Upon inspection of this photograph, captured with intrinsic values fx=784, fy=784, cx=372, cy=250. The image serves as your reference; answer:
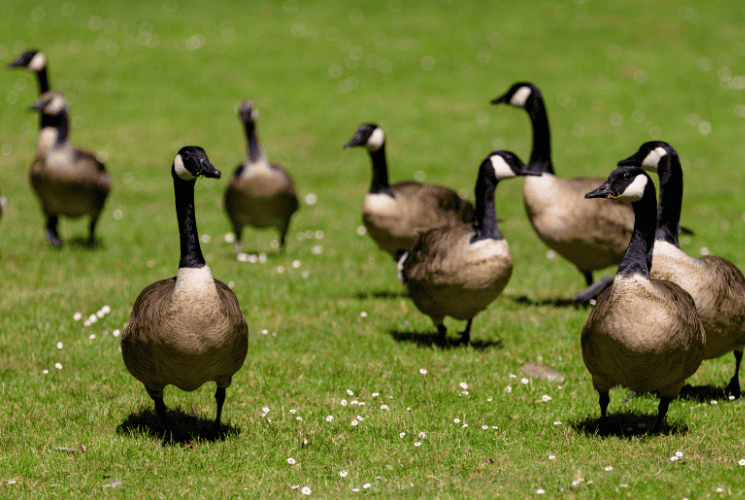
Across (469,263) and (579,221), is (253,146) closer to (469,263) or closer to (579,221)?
(579,221)

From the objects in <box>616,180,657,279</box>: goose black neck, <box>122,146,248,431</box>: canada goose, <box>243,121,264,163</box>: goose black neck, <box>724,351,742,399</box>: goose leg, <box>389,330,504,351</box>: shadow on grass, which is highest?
<box>616,180,657,279</box>: goose black neck

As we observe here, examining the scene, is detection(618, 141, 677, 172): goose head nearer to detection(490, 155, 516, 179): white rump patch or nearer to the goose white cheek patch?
detection(490, 155, 516, 179): white rump patch

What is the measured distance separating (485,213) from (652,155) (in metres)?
1.92

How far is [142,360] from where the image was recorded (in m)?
6.29

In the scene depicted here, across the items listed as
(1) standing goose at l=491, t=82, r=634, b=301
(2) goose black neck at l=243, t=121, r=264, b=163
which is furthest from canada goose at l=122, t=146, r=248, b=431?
(2) goose black neck at l=243, t=121, r=264, b=163

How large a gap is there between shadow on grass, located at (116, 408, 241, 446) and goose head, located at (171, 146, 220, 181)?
7.24ft

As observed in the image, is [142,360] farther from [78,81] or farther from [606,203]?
[78,81]

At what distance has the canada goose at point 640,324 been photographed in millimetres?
6004

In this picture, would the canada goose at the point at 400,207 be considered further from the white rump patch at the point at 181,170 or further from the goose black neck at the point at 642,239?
the white rump patch at the point at 181,170

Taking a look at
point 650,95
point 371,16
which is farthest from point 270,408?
point 371,16

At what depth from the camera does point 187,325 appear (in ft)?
19.8

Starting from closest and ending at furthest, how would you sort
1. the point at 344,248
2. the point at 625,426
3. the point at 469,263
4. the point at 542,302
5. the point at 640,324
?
the point at 640,324 < the point at 625,426 < the point at 469,263 < the point at 542,302 < the point at 344,248

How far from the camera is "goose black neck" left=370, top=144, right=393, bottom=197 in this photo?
11.4 meters

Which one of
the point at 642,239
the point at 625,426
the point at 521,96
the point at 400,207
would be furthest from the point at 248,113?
the point at 625,426
